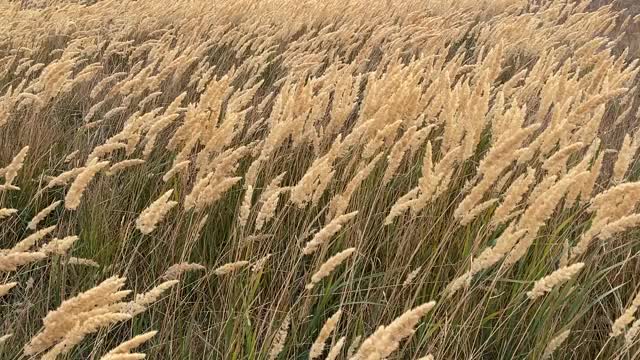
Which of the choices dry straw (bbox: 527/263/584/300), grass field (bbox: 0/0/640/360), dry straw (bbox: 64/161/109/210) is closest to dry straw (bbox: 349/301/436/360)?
grass field (bbox: 0/0/640/360)

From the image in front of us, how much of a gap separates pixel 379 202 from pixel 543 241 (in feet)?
1.88

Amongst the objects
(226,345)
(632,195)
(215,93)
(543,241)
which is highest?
(215,93)

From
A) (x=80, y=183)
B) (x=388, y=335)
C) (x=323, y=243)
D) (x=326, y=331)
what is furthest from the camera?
(x=323, y=243)

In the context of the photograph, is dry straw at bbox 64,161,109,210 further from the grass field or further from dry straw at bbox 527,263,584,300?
dry straw at bbox 527,263,584,300

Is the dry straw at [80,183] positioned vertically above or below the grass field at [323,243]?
above

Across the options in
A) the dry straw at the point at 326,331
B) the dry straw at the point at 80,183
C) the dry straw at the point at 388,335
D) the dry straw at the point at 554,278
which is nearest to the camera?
the dry straw at the point at 388,335

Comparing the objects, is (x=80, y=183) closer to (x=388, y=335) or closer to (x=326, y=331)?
(x=326, y=331)

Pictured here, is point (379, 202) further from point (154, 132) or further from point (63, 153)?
point (63, 153)

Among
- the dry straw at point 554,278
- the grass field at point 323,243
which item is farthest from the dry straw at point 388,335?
the dry straw at point 554,278

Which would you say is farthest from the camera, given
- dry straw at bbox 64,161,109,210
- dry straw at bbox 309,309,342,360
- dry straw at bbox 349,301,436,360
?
dry straw at bbox 64,161,109,210

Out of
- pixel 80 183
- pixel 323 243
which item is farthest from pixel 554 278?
pixel 80 183

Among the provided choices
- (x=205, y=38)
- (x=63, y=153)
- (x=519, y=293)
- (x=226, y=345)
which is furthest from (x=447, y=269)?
(x=205, y=38)

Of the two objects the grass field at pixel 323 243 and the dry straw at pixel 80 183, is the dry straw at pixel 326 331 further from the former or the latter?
the dry straw at pixel 80 183

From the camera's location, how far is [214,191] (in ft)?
5.69
